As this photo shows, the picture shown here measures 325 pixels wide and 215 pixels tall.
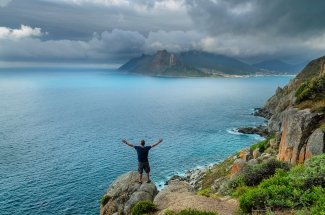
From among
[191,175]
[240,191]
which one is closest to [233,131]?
[191,175]

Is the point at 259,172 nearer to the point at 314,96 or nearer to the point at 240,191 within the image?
the point at 240,191

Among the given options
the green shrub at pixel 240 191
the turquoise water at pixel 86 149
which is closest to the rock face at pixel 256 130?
the turquoise water at pixel 86 149

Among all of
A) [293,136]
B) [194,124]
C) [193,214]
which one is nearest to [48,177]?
[293,136]

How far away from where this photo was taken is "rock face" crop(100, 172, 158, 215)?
2859cm

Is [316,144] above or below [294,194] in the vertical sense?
below

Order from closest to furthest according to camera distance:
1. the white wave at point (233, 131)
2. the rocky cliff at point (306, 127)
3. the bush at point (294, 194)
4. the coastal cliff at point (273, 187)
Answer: the bush at point (294, 194), the coastal cliff at point (273, 187), the rocky cliff at point (306, 127), the white wave at point (233, 131)

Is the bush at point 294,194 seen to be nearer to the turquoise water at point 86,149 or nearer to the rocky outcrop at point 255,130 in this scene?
the turquoise water at point 86,149

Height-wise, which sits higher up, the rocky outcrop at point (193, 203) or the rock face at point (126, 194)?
the rocky outcrop at point (193, 203)

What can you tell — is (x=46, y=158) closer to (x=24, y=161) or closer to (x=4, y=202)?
(x=24, y=161)

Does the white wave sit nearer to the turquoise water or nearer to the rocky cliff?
the turquoise water

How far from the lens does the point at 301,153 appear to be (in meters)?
35.2

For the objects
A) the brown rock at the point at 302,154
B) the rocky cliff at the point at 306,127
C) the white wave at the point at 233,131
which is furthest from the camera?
the white wave at the point at 233,131

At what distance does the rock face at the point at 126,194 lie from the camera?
28.6 metres

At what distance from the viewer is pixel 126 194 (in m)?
30.8
